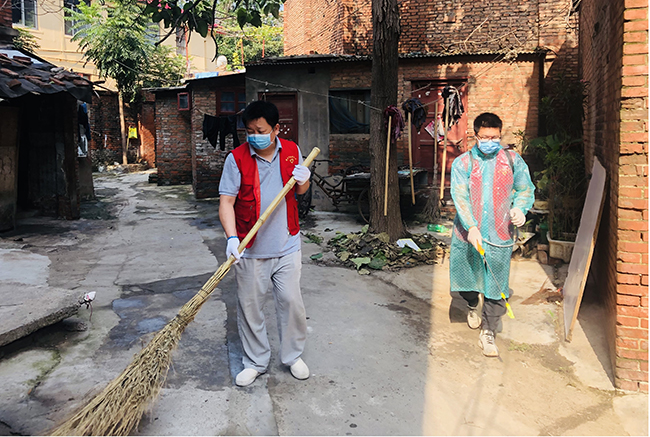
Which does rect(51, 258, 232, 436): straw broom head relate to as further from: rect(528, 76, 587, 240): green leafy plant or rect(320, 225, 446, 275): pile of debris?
rect(528, 76, 587, 240): green leafy plant

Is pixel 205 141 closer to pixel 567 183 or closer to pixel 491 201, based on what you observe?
pixel 567 183

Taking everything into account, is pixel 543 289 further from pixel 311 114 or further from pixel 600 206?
pixel 311 114

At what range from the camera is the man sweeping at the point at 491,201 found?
3889mm

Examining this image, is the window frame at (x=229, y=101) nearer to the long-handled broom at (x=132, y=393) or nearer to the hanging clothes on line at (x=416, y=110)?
the hanging clothes on line at (x=416, y=110)

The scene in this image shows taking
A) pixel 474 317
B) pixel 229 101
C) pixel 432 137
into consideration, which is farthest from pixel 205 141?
pixel 474 317

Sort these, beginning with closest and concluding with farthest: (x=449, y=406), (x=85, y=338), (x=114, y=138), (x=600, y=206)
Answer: (x=449, y=406) → (x=600, y=206) → (x=85, y=338) → (x=114, y=138)

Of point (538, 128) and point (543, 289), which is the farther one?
point (538, 128)

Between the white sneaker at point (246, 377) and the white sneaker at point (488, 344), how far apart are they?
5.77 ft

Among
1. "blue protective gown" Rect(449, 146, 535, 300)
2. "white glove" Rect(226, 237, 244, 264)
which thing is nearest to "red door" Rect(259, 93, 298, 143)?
"blue protective gown" Rect(449, 146, 535, 300)

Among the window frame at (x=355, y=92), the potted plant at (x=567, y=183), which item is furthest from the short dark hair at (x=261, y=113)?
the window frame at (x=355, y=92)

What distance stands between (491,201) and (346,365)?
1640mm

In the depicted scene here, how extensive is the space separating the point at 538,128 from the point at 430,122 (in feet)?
7.37

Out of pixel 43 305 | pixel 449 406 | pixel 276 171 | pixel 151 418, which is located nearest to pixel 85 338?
pixel 43 305

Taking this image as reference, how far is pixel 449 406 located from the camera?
126 inches
